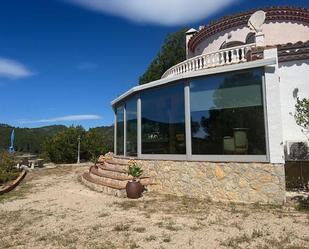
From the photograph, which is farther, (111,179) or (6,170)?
(6,170)

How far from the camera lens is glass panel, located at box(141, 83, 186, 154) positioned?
34.4ft

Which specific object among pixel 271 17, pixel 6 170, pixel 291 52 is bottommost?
pixel 6 170

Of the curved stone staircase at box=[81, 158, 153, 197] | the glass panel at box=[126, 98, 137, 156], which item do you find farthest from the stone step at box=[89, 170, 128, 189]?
the glass panel at box=[126, 98, 137, 156]

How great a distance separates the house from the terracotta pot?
961 millimetres

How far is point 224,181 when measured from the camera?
9094 millimetres

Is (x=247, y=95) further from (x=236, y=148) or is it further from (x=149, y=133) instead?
(x=149, y=133)

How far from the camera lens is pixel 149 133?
38.4 feet

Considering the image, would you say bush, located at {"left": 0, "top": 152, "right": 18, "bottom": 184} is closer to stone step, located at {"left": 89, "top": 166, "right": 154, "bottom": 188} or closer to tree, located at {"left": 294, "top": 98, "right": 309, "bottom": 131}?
stone step, located at {"left": 89, "top": 166, "right": 154, "bottom": 188}

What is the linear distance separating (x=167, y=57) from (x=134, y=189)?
79.6ft

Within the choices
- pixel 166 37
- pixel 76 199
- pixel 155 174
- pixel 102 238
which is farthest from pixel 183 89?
pixel 166 37

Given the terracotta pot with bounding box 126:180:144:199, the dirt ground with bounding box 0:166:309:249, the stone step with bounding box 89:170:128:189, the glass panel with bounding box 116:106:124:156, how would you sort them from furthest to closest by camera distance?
the glass panel with bounding box 116:106:124:156, the stone step with bounding box 89:170:128:189, the terracotta pot with bounding box 126:180:144:199, the dirt ground with bounding box 0:166:309:249

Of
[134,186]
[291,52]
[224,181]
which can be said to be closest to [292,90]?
[291,52]

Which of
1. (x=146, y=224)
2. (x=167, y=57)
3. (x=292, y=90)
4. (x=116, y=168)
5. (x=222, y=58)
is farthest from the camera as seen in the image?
(x=167, y=57)

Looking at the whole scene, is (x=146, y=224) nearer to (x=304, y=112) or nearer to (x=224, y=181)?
(x=224, y=181)
